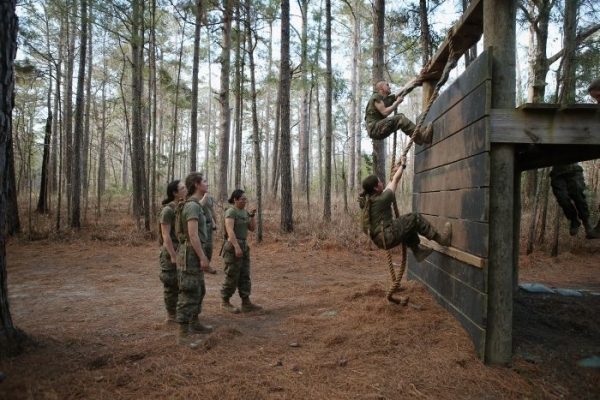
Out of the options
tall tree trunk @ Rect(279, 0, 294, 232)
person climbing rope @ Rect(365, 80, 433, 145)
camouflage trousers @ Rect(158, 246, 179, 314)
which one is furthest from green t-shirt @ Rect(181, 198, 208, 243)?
tall tree trunk @ Rect(279, 0, 294, 232)

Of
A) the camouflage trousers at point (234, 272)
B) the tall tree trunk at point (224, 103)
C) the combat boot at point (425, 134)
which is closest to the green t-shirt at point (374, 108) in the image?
the combat boot at point (425, 134)

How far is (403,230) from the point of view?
15.4ft

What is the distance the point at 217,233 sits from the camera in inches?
518

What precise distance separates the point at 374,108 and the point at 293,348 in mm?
3486

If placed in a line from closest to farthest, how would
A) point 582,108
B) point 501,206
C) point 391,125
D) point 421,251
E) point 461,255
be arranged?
point 582,108, point 501,206, point 461,255, point 421,251, point 391,125

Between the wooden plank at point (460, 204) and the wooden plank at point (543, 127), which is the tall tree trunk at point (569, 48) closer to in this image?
the wooden plank at point (460, 204)

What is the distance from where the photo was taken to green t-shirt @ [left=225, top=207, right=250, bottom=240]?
574 centimetres

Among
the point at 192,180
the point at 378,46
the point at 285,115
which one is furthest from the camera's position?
the point at 285,115

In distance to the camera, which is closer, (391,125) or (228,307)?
(391,125)

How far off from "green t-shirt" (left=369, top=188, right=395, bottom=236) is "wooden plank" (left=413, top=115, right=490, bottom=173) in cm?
94

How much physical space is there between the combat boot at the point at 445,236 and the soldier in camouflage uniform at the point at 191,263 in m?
2.88

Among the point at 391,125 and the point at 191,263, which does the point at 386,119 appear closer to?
the point at 391,125

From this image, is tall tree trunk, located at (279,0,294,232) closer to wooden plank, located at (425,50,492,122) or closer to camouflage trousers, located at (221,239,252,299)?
camouflage trousers, located at (221,239,252,299)

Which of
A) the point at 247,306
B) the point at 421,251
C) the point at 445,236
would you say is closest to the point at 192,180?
the point at 247,306
